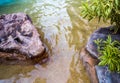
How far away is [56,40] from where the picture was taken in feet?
12.9

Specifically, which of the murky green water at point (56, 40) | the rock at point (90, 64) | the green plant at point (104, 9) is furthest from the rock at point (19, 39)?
the green plant at point (104, 9)

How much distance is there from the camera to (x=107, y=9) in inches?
110

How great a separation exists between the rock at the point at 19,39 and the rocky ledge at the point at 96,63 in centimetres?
74

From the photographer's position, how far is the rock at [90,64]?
2.84 meters

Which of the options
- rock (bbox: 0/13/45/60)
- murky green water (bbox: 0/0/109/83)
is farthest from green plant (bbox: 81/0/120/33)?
rock (bbox: 0/13/45/60)

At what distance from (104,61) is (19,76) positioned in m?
1.35

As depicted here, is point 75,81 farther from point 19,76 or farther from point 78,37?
point 78,37

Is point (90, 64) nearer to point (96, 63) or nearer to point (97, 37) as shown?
point (96, 63)

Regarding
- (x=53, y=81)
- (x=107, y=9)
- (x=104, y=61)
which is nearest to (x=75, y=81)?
(x=53, y=81)

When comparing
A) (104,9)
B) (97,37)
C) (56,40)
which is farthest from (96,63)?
(56,40)

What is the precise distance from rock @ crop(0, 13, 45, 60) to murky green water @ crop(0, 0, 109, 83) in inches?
8.1

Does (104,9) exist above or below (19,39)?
above

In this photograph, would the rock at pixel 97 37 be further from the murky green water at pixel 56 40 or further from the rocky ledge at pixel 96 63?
the murky green water at pixel 56 40

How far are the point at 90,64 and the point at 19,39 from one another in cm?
134
